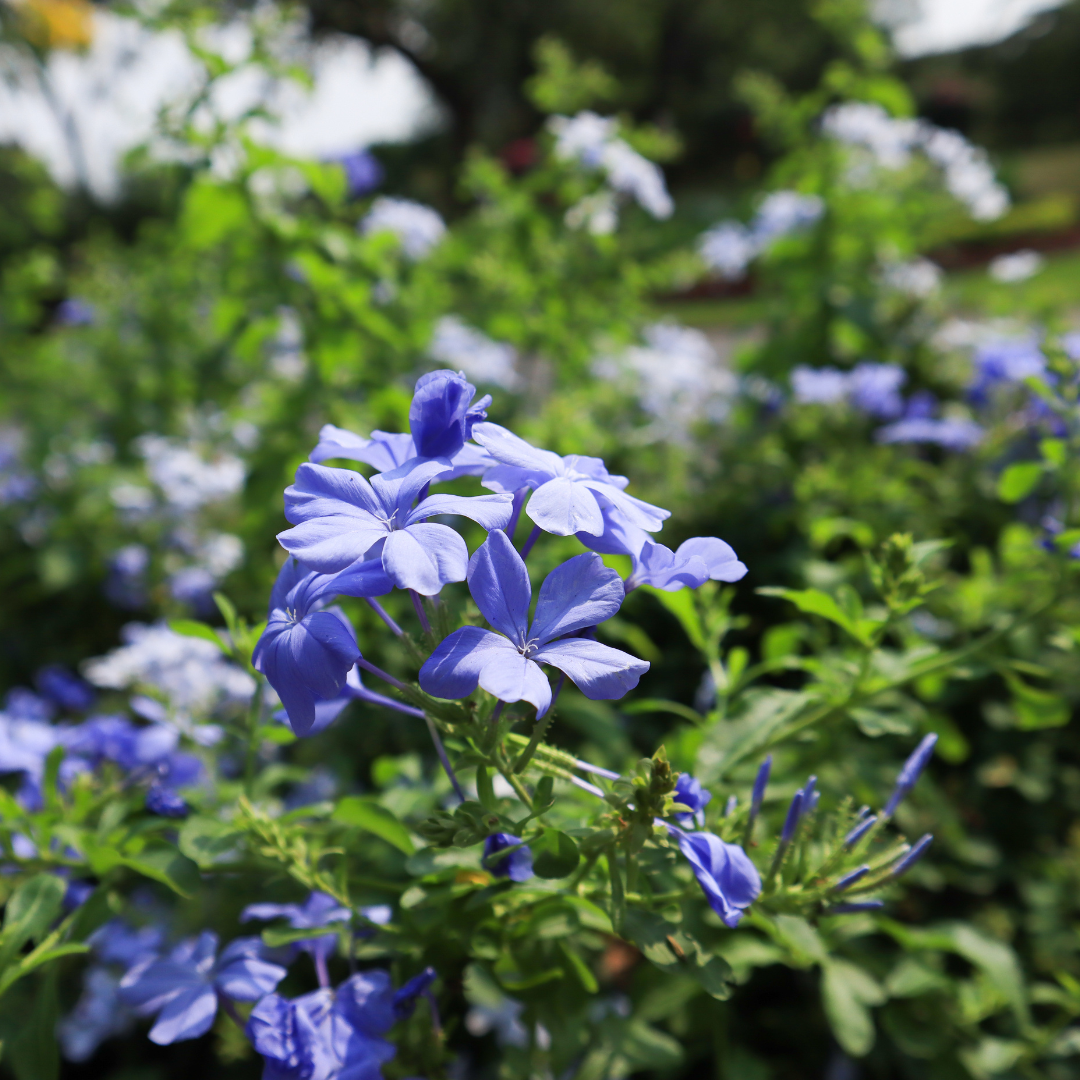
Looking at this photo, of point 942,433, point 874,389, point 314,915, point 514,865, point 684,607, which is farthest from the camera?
point 874,389

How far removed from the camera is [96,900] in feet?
2.97

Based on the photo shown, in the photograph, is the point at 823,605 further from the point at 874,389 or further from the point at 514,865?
the point at 874,389

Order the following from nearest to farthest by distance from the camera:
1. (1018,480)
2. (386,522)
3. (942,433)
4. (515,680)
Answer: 1. (515,680)
2. (386,522)
3. (1018,480)
4. (942,433)

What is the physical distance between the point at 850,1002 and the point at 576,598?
2.72 ft

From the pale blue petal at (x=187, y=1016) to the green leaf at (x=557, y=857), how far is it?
16.1 inches

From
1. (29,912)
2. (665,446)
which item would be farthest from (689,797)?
(665,446)

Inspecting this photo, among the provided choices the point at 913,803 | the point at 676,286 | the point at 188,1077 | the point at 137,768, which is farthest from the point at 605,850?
the point at 676,286

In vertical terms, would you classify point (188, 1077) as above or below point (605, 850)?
below

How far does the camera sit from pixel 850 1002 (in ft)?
3.49

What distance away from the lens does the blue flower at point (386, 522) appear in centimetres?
58

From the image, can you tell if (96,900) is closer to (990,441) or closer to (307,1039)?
(307,1039)

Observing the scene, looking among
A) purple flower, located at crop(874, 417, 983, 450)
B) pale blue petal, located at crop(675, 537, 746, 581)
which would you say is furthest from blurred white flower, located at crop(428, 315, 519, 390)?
pale blue petal, located at crop(675, 537, 746, 581)

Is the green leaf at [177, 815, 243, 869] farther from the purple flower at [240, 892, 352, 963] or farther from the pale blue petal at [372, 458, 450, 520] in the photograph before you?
the pale blue petal at [372, 458, 450, 520]

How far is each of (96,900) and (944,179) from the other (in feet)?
11.6
